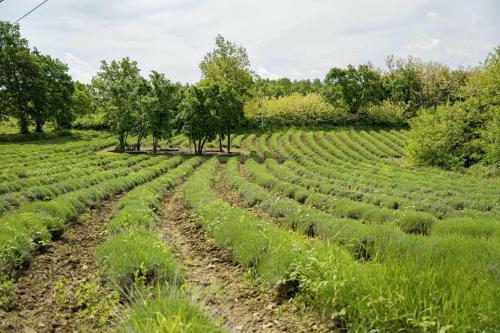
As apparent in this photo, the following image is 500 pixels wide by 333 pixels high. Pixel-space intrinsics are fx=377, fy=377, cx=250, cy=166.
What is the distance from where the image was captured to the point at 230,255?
8.51 metres

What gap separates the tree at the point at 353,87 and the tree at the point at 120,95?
3706 centimetres

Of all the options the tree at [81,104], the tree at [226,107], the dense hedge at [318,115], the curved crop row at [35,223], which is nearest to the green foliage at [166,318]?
the curved crop row at [35,223]

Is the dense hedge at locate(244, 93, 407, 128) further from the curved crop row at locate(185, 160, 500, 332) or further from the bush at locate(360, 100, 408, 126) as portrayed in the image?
the curved crop row at locate(185, 160, 500, 332)

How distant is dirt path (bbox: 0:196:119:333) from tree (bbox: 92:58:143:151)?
34.8m

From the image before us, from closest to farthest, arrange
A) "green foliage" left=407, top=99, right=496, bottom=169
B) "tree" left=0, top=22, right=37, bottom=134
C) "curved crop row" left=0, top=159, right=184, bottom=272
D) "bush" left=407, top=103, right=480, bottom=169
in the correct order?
"curved crop row" left=0, top=159, right=184, bottom=272 < "green foliage" left=407, top=99, right=496, bottom=169 < "bush" left=407, top=103, right=480, bottom=169 < "tree" left=0, top=22, right=37, bottom=134

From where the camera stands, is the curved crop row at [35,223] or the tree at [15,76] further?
the tree at [15,76]

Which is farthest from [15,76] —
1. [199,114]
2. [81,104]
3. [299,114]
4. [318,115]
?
[318,115]

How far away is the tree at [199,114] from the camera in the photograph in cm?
4181

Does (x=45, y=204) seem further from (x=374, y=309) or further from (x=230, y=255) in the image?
(x=374, y=309)

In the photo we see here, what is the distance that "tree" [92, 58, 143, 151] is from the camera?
43.8 metres

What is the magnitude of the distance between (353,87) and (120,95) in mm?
43690

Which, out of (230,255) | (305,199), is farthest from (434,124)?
(230,255)

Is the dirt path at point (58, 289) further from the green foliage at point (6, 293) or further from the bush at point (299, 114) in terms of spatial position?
the bush at point (299, 114)

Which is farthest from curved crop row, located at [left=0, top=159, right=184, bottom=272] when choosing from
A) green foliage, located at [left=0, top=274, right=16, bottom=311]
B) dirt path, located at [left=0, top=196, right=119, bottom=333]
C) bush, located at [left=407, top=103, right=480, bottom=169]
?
bush, located at [left=407, top=103, right=480, bottom=169]
